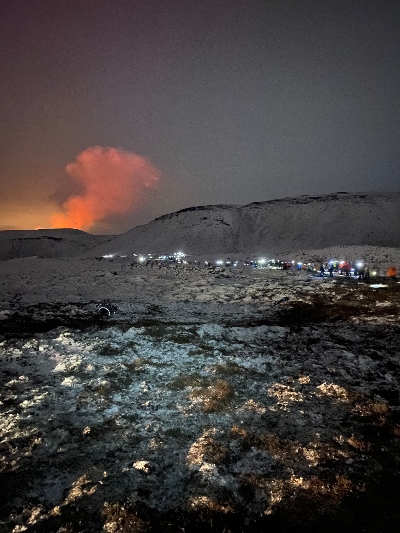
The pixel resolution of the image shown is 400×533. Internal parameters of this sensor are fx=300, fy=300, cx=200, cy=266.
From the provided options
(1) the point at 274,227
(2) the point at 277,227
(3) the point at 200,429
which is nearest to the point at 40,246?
(1) the point at 274,227

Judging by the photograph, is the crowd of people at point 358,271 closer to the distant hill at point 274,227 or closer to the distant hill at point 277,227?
the distant hill at point 277,227

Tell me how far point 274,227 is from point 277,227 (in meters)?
0.91

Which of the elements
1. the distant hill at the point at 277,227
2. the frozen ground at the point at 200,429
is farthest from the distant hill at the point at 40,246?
the frozen ground at the point at 200,429

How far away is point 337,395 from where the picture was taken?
5078mm

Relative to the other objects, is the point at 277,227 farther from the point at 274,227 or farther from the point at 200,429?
the point at 200,429

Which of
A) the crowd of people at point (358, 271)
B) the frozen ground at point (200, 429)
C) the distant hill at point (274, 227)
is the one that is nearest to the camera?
the frozen ground at point (200, 429)

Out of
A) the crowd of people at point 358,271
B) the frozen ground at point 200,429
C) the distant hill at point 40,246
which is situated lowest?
the frozen ground at point 200,429

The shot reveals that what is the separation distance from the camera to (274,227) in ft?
306

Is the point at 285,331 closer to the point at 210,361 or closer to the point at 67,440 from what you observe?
the point at 210,361

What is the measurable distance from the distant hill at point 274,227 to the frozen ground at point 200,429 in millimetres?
73761

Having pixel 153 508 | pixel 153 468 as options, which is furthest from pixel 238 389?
pixel 153 508

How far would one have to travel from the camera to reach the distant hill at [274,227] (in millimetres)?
83750

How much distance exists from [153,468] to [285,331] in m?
5.78

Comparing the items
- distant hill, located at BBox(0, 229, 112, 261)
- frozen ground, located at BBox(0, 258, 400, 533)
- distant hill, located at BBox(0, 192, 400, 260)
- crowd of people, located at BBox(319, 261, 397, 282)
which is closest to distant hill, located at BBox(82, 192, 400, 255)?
distant hill, located at BBox(0, 192, 400, 260)
